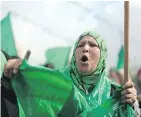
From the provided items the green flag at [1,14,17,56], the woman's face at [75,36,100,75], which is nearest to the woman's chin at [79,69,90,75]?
the woman's face at [75,36,100,75]

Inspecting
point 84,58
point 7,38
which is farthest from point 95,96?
point 7,38

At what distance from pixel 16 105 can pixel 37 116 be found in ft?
0.40

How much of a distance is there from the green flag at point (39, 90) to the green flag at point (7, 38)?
287 mm

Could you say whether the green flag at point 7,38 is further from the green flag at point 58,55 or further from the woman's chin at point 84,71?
the green flag at point 58,55

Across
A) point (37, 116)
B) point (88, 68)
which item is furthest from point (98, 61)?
point (37, 116)

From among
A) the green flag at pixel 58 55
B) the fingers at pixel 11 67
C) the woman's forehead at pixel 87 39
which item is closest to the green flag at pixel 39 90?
the fingers at pixel 11 67

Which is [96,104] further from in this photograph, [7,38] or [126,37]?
[7,38]

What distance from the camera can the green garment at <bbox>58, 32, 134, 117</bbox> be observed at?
1.76m

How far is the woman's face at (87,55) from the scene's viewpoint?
183 centimetres

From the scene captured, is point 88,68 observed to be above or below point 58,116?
above

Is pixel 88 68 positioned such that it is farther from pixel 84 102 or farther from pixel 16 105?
pixel 16 105

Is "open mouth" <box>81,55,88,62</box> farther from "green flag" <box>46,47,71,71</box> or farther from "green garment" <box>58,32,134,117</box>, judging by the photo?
"green flag" <box>46,47,71,71</box>

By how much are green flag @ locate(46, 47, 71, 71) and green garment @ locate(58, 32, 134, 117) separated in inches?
66.8

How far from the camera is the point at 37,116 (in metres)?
1.79
